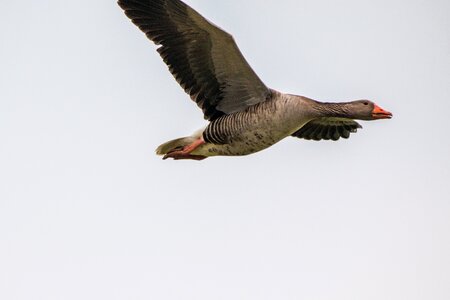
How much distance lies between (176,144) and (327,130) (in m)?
2.82

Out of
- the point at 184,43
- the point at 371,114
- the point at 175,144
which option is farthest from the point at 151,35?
the point at 371,114

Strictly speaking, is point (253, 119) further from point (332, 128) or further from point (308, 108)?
point (332, 128)

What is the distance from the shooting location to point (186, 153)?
16969 mm

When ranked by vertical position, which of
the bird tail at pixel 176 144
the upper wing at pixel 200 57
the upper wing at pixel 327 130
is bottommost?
the bird tail at pixel 176 144

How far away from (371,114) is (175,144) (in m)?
3.28

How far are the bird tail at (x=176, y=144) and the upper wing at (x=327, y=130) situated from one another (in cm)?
218

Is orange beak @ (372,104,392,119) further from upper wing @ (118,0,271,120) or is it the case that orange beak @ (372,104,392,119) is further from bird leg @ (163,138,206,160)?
bird leg @ (163,138,206,160)

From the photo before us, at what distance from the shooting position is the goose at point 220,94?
1609 centimetres

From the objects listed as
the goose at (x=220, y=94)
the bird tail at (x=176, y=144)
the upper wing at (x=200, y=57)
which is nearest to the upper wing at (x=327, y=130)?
the goose at (x=220, y=94)

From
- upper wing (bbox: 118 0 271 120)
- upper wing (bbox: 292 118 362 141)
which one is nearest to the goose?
upper wing (bbox: 118 0 271 120)

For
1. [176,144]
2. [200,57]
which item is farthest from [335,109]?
[176,144]

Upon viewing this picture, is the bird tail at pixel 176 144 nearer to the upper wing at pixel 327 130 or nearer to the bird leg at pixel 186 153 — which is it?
the bird leg at pixel 186 153

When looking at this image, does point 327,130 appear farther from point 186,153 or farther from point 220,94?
point 186,153

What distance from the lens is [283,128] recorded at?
16.0 metres
